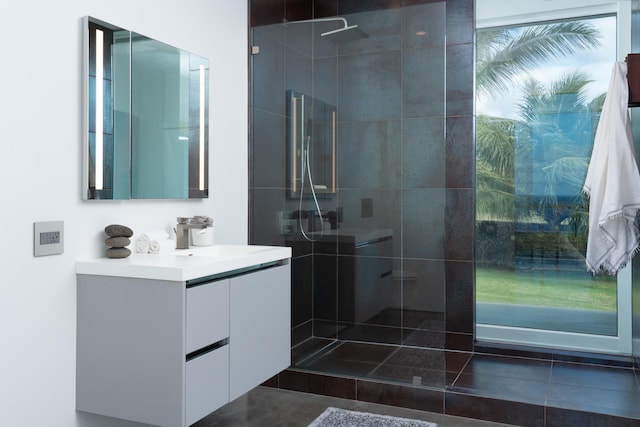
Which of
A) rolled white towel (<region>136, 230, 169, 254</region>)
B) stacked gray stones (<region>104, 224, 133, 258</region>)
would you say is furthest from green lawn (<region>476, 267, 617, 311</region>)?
stacked gray stones (<region>104, 224, 133, 258</region>)

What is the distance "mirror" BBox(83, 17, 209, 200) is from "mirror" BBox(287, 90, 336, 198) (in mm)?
613

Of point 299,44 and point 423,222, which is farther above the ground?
point 299,44

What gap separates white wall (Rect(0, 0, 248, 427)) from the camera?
1.94 m

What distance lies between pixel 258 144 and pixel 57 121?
1.44 meters

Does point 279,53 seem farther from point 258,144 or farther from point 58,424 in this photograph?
point 58,424

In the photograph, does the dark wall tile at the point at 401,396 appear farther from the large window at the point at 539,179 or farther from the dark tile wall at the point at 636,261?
the dark tile wall at the point at 636,261

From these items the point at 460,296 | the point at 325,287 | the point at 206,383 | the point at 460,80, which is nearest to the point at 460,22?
the point at 460,80

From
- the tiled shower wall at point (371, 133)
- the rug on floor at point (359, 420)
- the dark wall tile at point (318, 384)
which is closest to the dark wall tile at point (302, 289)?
the tiled shower wall at point (371, 133)

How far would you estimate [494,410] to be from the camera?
2.85 metres

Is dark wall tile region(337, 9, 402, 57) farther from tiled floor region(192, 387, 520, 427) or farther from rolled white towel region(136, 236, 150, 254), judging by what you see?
tiled floor region(192, 387, 520, 427)

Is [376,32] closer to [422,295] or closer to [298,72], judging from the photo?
[298,72]

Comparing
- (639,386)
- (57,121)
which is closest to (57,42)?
(57,121)

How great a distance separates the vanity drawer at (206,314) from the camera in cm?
206

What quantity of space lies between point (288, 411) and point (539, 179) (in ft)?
7.31
